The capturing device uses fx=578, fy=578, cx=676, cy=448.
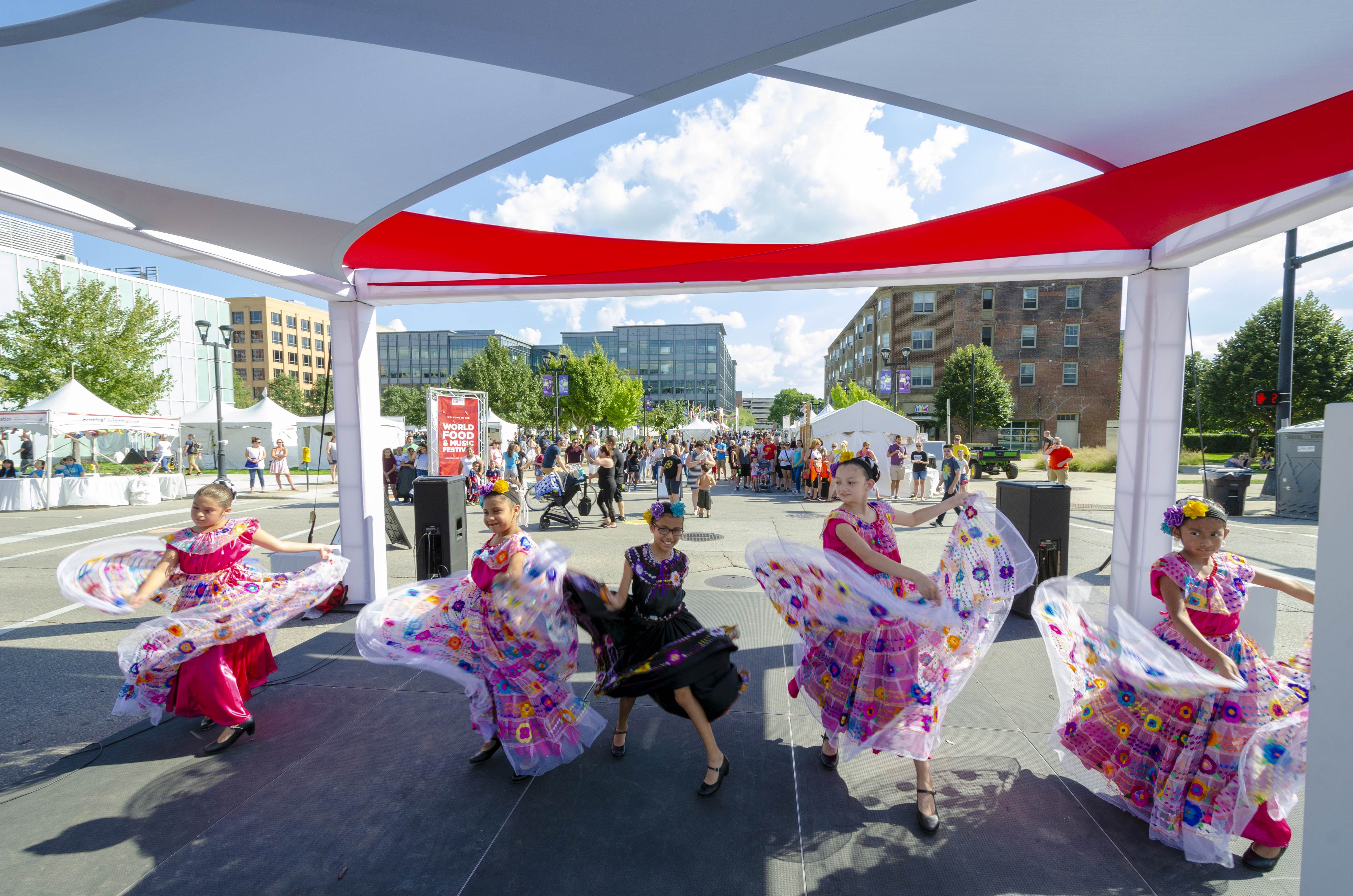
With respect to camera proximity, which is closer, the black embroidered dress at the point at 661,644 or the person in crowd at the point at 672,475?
the black embroidered dress at the point at 661,644

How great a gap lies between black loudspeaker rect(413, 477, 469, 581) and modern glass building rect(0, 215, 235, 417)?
37696 millimetres

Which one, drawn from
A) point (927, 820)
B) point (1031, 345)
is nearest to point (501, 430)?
point (927, 820)

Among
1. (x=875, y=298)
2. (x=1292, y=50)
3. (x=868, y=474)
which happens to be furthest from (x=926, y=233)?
(x=875, y=298)

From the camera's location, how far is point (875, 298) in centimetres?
5481

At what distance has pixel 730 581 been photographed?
7254 millimetres

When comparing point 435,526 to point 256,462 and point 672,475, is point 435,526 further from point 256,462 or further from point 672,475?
point 256,462

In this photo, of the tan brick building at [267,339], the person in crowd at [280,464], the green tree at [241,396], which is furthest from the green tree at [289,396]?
the person in crowd at [280,464]

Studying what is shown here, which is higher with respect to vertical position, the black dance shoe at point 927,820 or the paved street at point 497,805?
the black dance shoe at point 927,820

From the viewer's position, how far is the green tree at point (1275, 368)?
2980 cm

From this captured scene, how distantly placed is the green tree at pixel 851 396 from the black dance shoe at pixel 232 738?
110ft

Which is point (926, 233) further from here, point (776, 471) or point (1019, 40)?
point (776, 471)

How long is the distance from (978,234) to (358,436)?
573 cm

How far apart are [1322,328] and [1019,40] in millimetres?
42877

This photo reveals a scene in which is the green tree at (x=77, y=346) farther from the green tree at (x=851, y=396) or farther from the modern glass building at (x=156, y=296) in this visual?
the green tree at (x=851, y=396)
